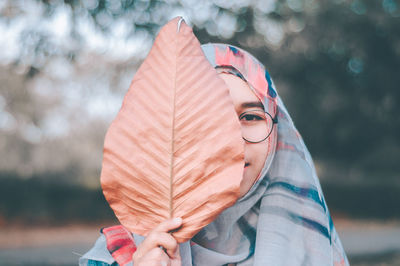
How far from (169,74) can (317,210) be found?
0.85m

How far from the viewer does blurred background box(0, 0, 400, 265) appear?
4.79m

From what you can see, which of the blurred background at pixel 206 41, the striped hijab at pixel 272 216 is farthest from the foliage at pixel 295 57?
the striped hijab at pixel 272 216

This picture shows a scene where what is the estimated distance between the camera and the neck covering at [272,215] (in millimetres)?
1229

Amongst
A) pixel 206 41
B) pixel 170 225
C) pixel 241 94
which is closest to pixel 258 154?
pixel 241 94

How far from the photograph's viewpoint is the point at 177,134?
0.76 metres

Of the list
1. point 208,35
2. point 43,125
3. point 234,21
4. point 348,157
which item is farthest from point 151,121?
point 43,125

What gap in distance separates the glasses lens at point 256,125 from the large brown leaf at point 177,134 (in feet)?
1.25

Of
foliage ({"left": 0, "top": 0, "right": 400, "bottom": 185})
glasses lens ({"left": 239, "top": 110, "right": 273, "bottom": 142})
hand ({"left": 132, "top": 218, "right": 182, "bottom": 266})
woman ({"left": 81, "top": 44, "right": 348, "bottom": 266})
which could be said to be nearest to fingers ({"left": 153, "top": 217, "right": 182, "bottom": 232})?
hand ({"left": 132, "top": 218, "right": 182, "bottom": 266})

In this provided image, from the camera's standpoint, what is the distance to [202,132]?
0.77 metres

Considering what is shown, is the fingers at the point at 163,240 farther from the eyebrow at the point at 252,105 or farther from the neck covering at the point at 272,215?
the eyebrow at the point at 252,105

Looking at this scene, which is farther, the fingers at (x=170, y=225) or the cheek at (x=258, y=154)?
the cheek at (x=258, y=154)

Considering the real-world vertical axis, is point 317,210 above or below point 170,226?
above

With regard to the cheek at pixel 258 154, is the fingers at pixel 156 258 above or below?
below

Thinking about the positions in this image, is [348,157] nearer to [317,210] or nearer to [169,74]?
[317,210]
